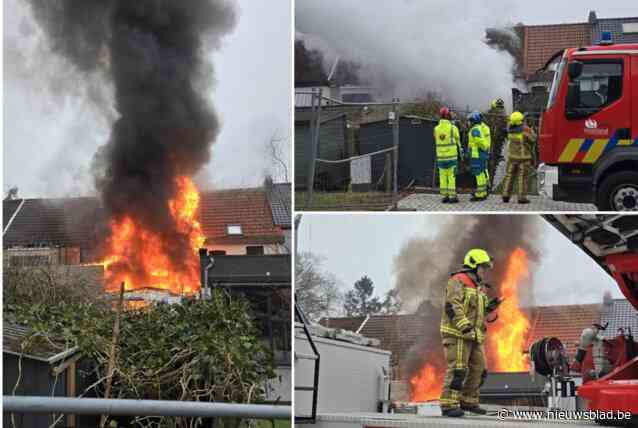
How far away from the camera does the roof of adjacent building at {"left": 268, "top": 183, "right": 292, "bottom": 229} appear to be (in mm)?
11305

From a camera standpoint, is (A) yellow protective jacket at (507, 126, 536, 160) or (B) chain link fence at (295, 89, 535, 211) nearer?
(B) chain link fence at (295, 89, 535, 211)

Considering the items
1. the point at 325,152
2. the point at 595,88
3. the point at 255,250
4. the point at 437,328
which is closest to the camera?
the point at 437,328

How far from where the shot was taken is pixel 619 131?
19.0 ft

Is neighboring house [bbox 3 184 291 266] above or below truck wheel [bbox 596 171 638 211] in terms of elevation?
above

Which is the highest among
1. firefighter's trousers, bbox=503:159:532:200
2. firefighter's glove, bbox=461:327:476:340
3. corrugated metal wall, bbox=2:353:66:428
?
firefighter's trousers, bbox=503:159:532:200

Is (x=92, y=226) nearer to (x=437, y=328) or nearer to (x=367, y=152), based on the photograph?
(x=367, y=152)

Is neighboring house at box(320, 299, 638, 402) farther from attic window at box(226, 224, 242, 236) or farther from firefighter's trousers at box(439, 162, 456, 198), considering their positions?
attic window at box(226, 224, 242, 236)

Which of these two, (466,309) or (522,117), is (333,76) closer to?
(522,117)

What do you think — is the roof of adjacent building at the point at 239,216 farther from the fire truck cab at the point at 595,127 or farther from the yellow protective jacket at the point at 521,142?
the fire truck cab at the point at 595,127

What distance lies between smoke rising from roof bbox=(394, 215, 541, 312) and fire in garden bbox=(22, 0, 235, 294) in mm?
6796

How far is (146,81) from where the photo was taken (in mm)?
12164

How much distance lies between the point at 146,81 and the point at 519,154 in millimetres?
7206

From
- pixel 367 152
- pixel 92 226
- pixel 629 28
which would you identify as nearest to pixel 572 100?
pixel 629 28

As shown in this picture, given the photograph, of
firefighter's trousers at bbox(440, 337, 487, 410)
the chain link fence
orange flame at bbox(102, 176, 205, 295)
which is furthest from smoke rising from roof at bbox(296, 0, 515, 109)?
orange flame at bbox(102, 176, 205, 295)
